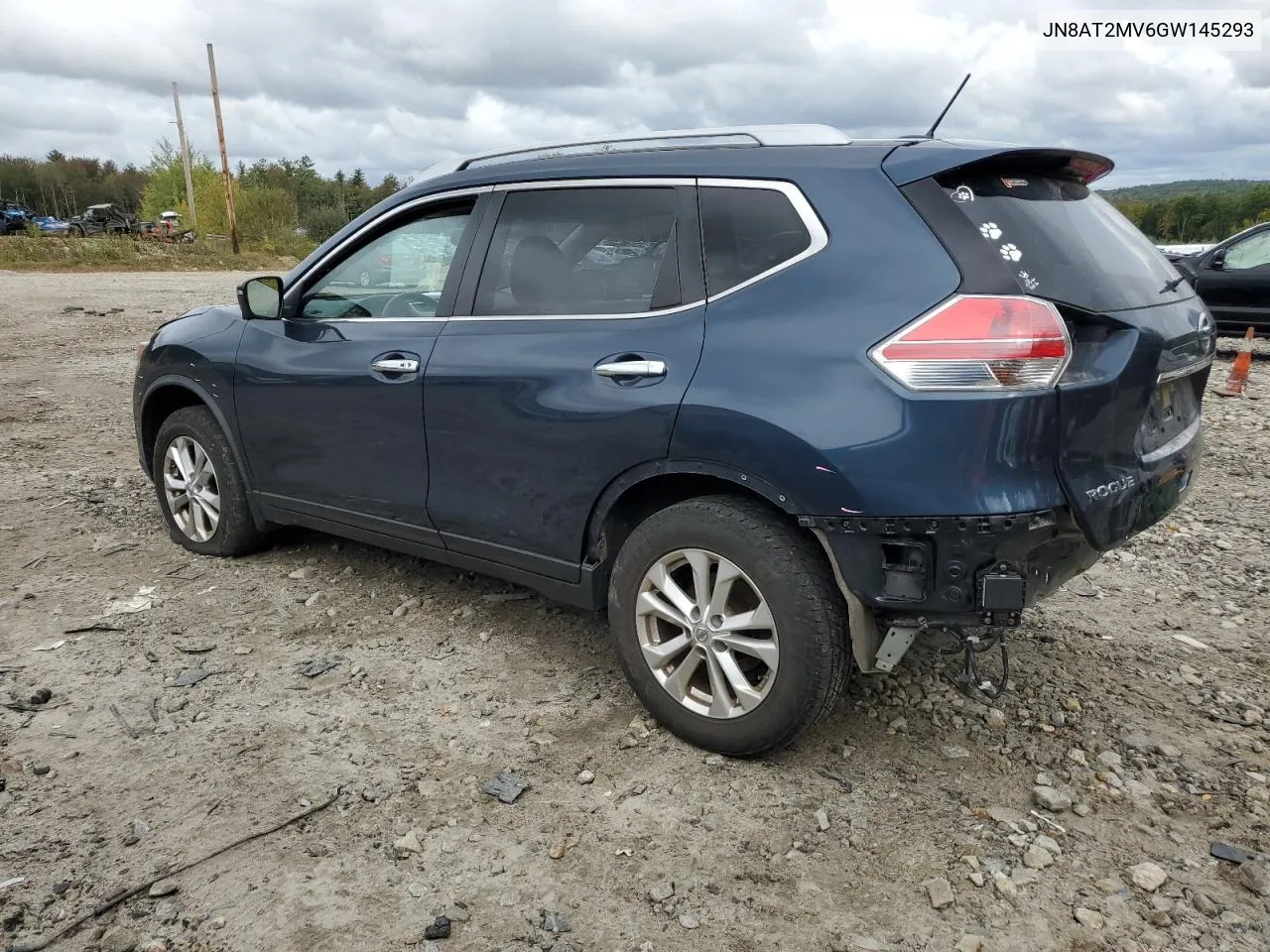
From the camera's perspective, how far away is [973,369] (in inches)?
102

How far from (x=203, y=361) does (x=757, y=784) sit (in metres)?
3.23

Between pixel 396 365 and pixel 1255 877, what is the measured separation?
10.2 feet

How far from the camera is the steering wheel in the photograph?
12.6 feet

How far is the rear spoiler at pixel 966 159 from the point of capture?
110 inches

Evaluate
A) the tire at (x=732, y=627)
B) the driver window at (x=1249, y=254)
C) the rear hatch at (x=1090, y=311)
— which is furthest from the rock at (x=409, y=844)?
the driver window at (x=1249, y=254)

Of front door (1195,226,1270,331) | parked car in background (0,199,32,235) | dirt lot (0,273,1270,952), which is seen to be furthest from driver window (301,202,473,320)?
parked car in background (0,199,32,235)

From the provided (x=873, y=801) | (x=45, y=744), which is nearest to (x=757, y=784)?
(x=873, y=801)

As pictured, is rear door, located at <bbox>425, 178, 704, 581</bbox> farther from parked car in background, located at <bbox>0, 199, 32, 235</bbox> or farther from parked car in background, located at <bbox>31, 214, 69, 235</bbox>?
parked car in background, located at <bbox>31, 214, 69, 235</bbox>

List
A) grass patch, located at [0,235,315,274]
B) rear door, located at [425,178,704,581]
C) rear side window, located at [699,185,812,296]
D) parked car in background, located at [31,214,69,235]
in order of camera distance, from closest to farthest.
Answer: rear side window, located at [699,185,812,296]
rear door, located at [425,178,704,581]
grass patch, located at [0,235,315,274]
parked car in background, located at [31,214,69,235]

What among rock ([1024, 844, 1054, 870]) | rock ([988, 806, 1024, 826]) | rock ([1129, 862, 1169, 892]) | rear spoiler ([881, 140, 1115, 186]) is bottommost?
rock ([988, 806, 1024, 826])

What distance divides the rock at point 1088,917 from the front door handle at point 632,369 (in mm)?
1798

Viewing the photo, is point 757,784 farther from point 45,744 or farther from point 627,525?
point 45,744

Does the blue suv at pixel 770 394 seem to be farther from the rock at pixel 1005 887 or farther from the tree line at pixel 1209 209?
the tree line at pixel 1209 209

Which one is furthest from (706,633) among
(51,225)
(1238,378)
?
(51,225)
